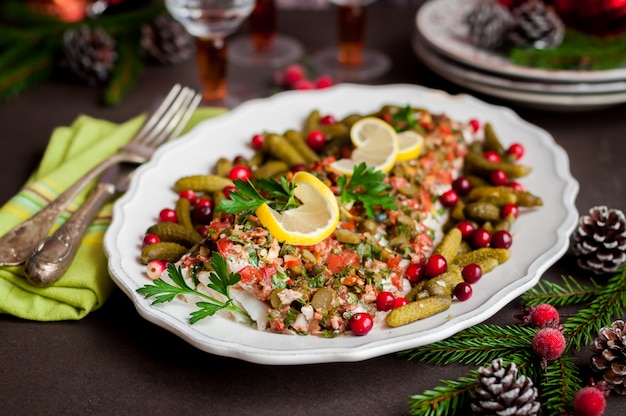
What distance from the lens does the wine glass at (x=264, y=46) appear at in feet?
15.2

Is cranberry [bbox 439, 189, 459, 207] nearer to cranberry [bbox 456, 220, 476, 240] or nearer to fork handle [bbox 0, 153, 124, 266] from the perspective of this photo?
cranberry [bbox 456, 220, 476, 240]

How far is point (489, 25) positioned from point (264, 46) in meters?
1.46

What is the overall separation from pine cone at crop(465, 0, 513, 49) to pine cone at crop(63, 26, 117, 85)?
2064mm

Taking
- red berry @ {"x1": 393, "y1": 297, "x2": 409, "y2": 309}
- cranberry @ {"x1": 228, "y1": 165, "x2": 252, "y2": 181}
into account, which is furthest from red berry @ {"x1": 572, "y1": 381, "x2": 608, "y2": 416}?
cranberry @ {"x1": 228, "y1": 165, "x2": 252, "y2": 181}

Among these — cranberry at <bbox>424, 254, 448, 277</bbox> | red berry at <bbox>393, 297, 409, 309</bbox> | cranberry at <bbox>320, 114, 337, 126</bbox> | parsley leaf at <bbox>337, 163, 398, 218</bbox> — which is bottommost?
cranberry at <bbox>320, 114, 337, 126</bbox>

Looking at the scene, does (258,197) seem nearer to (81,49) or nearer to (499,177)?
(499,177)

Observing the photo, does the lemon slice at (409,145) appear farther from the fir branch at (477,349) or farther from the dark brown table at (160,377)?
the fir branch at (477,349)

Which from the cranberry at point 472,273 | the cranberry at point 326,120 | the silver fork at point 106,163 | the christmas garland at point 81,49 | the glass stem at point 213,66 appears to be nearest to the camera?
the cranberry at point 472,273

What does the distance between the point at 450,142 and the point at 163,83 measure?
192 cm

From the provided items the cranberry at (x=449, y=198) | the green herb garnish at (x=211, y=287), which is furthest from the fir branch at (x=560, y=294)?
the green herb garnish at (x=211, y=287)

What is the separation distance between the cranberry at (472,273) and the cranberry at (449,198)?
1.71 feet

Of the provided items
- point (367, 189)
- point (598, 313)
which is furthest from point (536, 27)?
point (598, 313)

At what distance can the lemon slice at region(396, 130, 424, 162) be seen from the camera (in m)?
3.05

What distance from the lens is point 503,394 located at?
206 cm
